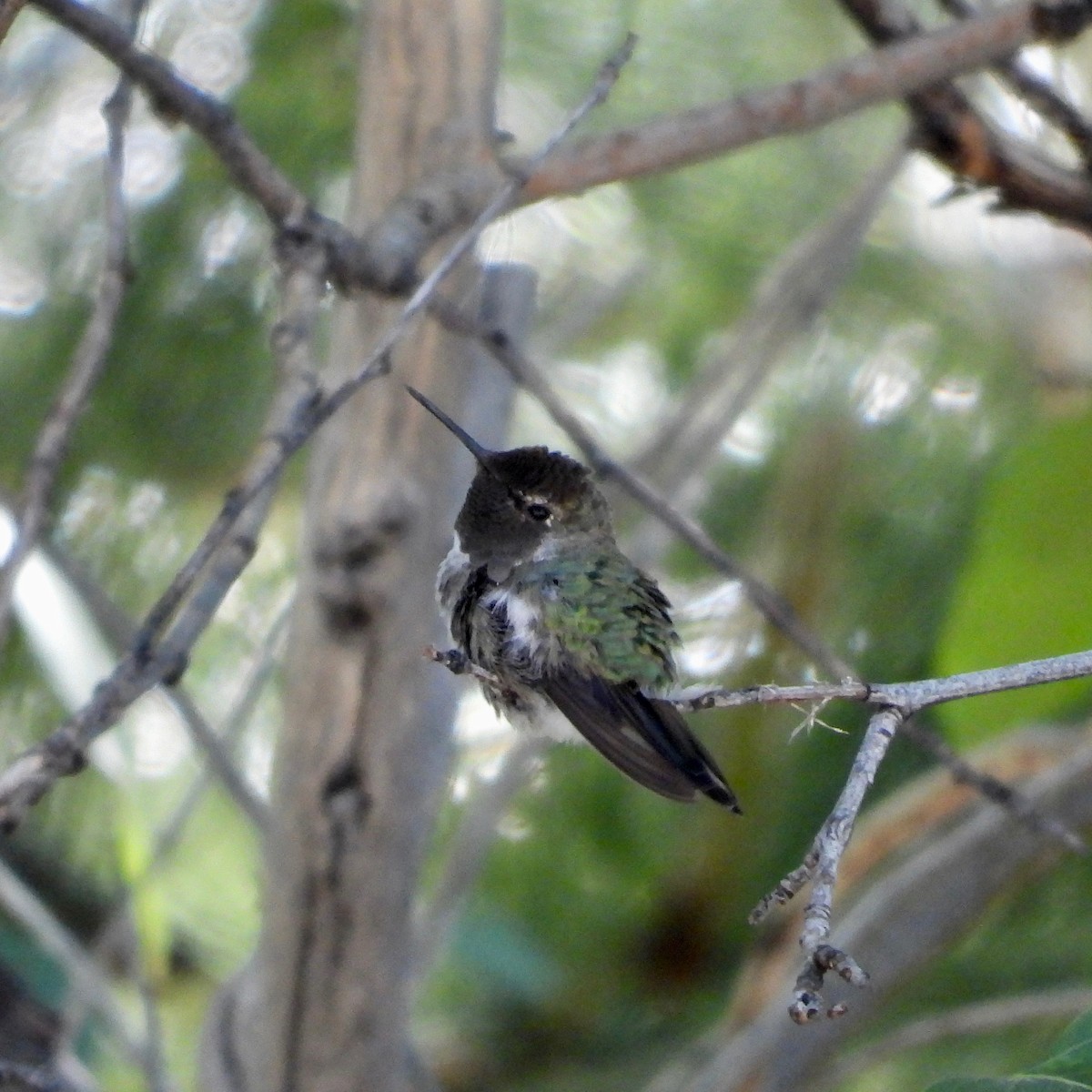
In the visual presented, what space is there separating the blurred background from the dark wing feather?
0.76 m

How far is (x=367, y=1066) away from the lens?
6.35 ft

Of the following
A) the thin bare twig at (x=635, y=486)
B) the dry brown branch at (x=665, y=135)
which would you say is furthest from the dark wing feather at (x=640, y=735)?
the dry brown branch at (x=665, y=135)

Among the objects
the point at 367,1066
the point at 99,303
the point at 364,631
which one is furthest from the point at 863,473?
the point at 99,303

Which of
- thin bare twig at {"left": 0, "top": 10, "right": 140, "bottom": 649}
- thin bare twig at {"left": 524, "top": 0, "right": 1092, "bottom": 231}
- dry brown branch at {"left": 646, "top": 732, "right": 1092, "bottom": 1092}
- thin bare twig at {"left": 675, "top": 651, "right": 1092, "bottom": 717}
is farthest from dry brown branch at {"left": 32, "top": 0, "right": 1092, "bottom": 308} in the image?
dry brown branch at {"left": 646, "top": 732, "right": 1092, "bottom": 1092}

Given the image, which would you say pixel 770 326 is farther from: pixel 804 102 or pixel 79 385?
pixel 79 385

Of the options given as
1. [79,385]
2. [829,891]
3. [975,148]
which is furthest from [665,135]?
[829,891]

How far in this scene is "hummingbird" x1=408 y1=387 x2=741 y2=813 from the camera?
167 cm

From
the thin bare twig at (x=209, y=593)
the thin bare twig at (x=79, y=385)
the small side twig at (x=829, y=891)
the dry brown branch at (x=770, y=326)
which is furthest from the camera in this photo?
the dry brown branch at (x=770, y=326)

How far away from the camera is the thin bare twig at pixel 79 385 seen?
1433 millimetres

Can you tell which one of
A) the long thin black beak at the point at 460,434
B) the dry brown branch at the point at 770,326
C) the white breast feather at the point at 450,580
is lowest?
the dry brown branch at the point at 770,326

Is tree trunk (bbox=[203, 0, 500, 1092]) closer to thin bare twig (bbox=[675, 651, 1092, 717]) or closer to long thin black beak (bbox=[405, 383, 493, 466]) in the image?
long thin black beak (bbox=[405, 383, 493, 466])

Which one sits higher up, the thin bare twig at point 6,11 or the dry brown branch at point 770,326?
the thin bare twig at point 6,11

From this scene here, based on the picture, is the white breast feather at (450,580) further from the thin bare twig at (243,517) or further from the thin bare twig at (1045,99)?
the thin bare twig at (1045,99)

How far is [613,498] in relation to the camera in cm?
299
